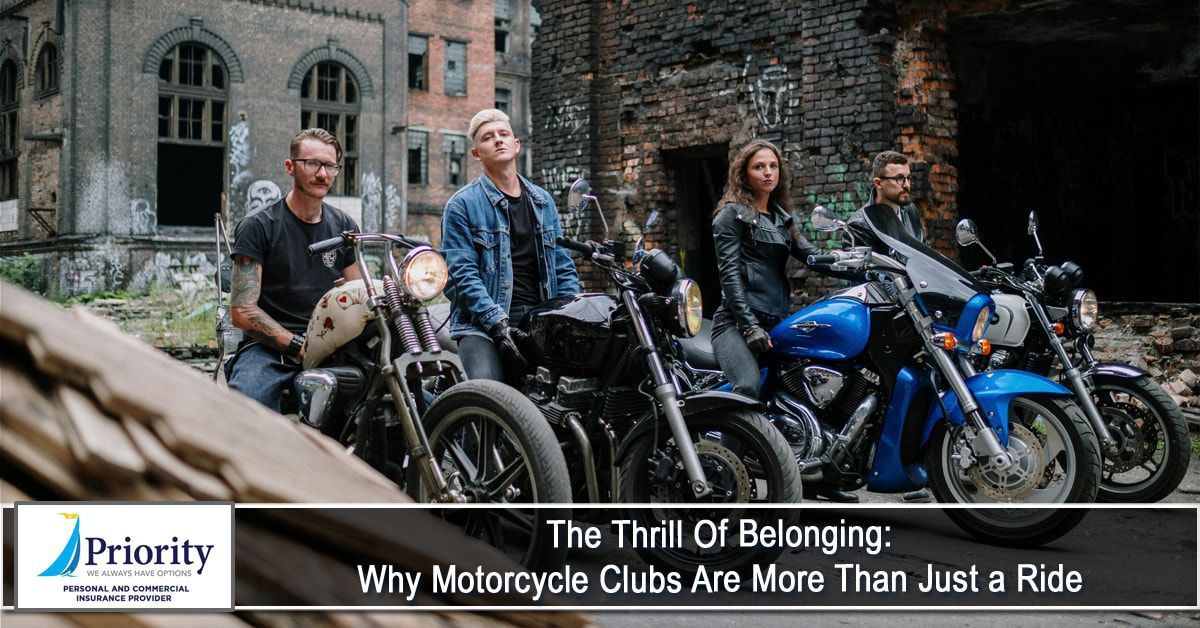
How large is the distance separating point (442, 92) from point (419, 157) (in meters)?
2.34

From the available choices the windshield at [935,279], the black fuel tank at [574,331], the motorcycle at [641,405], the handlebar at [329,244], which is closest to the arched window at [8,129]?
the handlebar at [329,244]

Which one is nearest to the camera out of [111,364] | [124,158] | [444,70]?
[111,364]

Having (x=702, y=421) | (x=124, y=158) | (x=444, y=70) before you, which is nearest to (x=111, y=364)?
(x=702, y=421)

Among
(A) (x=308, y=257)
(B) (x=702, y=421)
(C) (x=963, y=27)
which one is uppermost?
(C) (x=963, y=27)

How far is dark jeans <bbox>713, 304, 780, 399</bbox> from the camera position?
4914 millimetres

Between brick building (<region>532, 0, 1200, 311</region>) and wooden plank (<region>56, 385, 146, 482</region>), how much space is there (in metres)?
8.94

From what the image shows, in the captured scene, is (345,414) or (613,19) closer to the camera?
(345,414)

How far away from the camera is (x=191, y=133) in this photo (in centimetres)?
2231

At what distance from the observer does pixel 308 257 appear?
4188mm

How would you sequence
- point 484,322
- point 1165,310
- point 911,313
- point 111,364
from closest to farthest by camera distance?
point 111,364, point 484,322, point 911,313, point 1165,310

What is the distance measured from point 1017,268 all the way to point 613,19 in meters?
4.66

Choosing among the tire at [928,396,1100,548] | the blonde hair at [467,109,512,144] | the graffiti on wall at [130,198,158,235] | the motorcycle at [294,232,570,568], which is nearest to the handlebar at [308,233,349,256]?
the motorcycle at [294,232,570,568]

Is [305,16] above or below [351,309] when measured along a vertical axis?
above

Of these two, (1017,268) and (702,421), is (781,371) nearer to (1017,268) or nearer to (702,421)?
(702,421)
